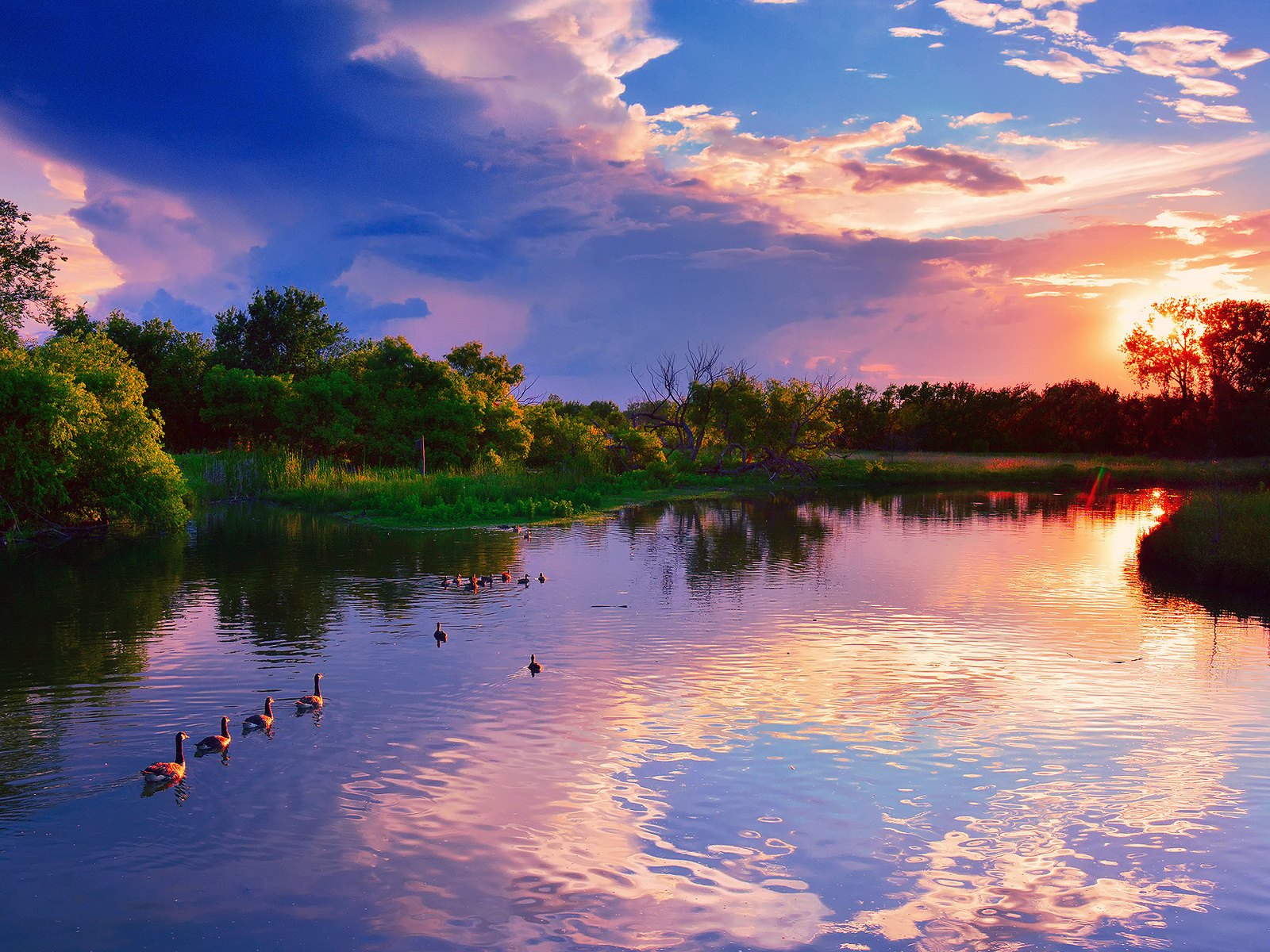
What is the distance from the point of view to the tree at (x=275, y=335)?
70500 mm

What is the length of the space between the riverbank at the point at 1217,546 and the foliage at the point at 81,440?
31025 mm

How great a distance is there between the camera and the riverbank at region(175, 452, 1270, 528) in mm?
36875

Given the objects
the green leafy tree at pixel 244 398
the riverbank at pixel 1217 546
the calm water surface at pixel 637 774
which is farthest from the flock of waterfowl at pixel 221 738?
the green leafy tree at pixel 244 398

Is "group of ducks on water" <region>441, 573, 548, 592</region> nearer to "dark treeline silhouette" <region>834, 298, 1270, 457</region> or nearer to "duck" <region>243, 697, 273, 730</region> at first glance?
"duck" <region>243, 697, 273, 730</region>

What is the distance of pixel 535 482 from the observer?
42.1 metres

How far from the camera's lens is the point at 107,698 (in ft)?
38.1

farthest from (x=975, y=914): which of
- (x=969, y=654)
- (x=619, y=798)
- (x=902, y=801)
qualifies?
(x=969, y=654)

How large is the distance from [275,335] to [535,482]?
40.1 meters

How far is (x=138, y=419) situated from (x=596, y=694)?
23.6 m

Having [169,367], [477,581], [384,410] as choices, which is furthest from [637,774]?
[169,367]

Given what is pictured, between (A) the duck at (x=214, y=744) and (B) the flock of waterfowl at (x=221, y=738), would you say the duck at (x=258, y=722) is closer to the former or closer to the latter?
(B) the flock of waterfowl at (x=221, y=738)

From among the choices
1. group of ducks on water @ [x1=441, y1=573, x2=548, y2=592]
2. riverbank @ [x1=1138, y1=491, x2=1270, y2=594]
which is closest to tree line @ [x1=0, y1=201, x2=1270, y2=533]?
group of ducks on water @ [x1=441, y1=573, x2=548, y2=592]

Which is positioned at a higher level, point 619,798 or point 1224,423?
point 1224,423

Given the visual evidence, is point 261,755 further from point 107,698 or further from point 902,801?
point 902,801
